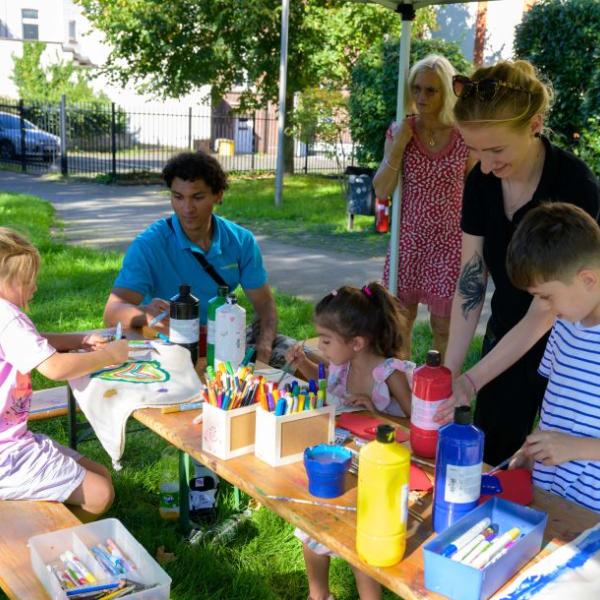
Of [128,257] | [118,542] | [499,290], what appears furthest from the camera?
[128,257]

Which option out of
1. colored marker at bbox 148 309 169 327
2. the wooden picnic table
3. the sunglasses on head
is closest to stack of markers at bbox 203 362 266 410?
the wooden picnic table

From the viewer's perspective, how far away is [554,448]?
6.05 feet

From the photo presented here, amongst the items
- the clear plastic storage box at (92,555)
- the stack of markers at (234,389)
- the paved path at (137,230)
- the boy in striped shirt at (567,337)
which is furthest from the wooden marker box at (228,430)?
the paved path at (137,230)

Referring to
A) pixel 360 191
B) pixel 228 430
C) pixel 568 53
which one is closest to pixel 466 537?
pixel 228 430

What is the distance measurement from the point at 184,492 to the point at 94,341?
0.77 meters

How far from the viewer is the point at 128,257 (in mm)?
3428

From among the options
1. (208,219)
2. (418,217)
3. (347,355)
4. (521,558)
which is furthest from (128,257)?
(521,558)

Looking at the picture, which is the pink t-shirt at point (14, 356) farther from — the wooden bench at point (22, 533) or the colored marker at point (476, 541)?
the colored marker at point (476, 541)

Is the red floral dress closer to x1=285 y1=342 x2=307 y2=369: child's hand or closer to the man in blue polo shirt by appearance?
the man in blue polo shirt

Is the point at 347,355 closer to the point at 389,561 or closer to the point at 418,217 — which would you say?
the point at 389,561

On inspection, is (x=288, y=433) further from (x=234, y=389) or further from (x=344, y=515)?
(x=344, y=515)

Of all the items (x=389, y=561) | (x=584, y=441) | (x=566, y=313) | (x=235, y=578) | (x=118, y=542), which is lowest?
(x=235, y=578)

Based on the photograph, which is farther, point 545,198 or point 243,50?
point 243,50

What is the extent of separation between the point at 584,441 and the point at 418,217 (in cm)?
292
